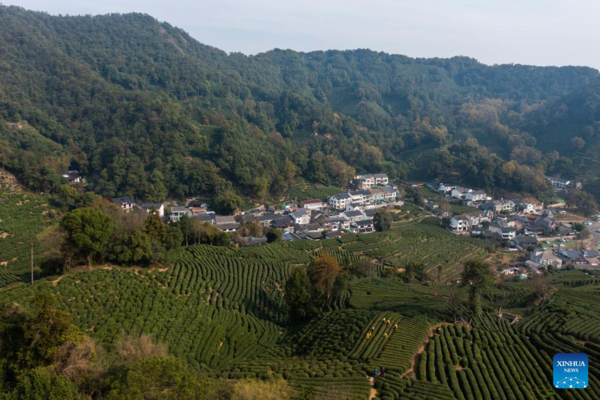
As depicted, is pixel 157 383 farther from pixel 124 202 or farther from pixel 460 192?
pixel 460 192

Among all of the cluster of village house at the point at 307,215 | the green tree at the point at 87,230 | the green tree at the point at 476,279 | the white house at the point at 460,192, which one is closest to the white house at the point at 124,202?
the cluster of village house at the point at 307,215

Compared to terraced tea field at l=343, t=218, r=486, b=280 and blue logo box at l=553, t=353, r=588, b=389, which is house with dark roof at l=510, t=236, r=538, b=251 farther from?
blue logo box at l=553, t=353, r=588, b=389

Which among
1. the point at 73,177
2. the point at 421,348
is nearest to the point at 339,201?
the point at 73,177

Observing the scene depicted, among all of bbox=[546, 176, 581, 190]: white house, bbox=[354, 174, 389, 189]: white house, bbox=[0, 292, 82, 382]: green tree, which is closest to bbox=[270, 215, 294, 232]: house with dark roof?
bbox=[354, 174, 389, 189]: white house

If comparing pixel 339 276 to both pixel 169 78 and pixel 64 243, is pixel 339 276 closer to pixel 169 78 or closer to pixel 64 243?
pixel 64 243

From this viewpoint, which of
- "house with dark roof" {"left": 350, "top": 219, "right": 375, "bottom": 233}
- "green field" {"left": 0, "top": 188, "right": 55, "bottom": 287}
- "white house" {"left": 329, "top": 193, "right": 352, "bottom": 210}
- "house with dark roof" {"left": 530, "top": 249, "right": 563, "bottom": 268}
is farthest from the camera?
"white house" {"left": 329, "top": 193, "right": 352, "bottom": 210}

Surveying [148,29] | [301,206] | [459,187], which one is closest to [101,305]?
[301,206]
